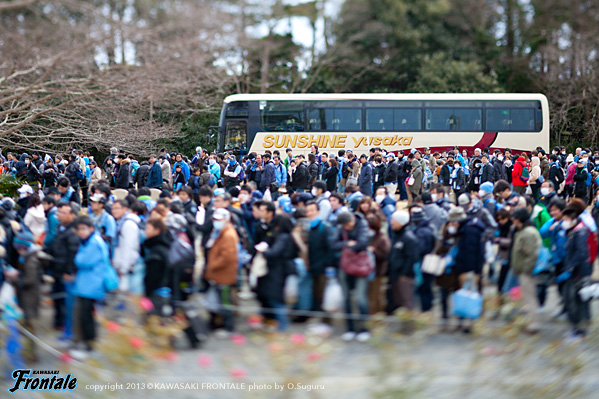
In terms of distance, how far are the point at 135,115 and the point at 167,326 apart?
22.7 ft

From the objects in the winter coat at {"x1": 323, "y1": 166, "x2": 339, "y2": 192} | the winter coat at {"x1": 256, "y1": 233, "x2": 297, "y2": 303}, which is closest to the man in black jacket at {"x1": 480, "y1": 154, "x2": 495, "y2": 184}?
the winter coat at {"x1": 323, "y1": 166, "x2": 339, "y2": 192}

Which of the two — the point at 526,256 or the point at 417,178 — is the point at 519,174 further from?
the point at 526,256

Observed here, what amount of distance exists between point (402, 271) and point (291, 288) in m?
1.16

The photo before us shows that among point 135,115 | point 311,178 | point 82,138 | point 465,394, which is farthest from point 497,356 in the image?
point 311,178

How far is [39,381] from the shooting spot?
15.3ft

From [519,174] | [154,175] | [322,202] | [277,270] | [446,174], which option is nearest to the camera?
[277,270]

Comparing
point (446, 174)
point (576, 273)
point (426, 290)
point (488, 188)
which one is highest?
point (488, 188)

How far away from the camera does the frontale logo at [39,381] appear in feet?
14.9

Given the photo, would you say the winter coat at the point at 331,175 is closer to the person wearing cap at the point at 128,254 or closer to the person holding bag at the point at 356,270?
the person holding bag at the point at 356,270

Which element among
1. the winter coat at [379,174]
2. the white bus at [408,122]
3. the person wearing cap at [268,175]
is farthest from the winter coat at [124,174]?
the white bus at [408,122]

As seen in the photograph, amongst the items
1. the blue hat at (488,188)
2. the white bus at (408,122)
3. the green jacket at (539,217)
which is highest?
the white bus at (408,122)

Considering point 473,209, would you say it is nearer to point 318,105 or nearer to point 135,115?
point 135,115

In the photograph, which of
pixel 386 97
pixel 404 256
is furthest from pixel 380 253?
pixel 386 97

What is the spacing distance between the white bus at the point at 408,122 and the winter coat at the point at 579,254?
16.1 meters
